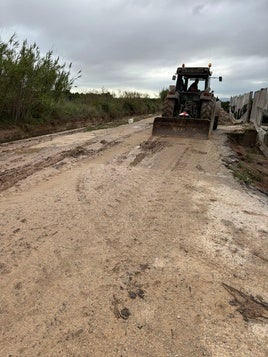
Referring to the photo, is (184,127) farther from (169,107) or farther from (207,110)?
(169,107)

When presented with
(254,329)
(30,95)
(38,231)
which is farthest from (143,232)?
(30,95)

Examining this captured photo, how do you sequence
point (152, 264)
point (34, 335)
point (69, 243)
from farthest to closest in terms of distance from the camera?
point (69, 243) → point (152, 264) → point (34, 335)

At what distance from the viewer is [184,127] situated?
9.89 m

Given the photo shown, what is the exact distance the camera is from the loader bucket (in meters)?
9.77

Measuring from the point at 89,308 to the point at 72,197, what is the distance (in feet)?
7.30

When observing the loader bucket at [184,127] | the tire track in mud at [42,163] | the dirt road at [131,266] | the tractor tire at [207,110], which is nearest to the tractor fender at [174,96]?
the tractor tire at [207,110]

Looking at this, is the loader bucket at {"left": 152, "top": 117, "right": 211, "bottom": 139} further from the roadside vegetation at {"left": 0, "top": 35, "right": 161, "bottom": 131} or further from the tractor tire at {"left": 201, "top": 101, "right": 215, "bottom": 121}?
the roadside vegetation at {"left": 0, "top": 35, "right": 161, "bottom": 131}

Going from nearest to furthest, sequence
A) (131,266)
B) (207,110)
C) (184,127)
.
Answer: (131,266) < (184,127) < (207,110)

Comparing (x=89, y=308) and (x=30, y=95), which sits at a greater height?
(x=30, y=95)

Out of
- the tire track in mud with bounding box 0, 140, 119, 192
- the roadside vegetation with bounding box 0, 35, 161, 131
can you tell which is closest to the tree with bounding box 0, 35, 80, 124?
the roadside vegetation with bounding box 0, 35, 161, 131

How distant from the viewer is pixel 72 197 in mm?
4426

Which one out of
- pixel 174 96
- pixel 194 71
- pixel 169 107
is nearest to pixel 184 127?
pixel 169 107

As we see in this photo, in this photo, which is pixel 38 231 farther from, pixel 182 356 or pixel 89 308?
pixel 182 356

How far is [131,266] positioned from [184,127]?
24.8 ft
